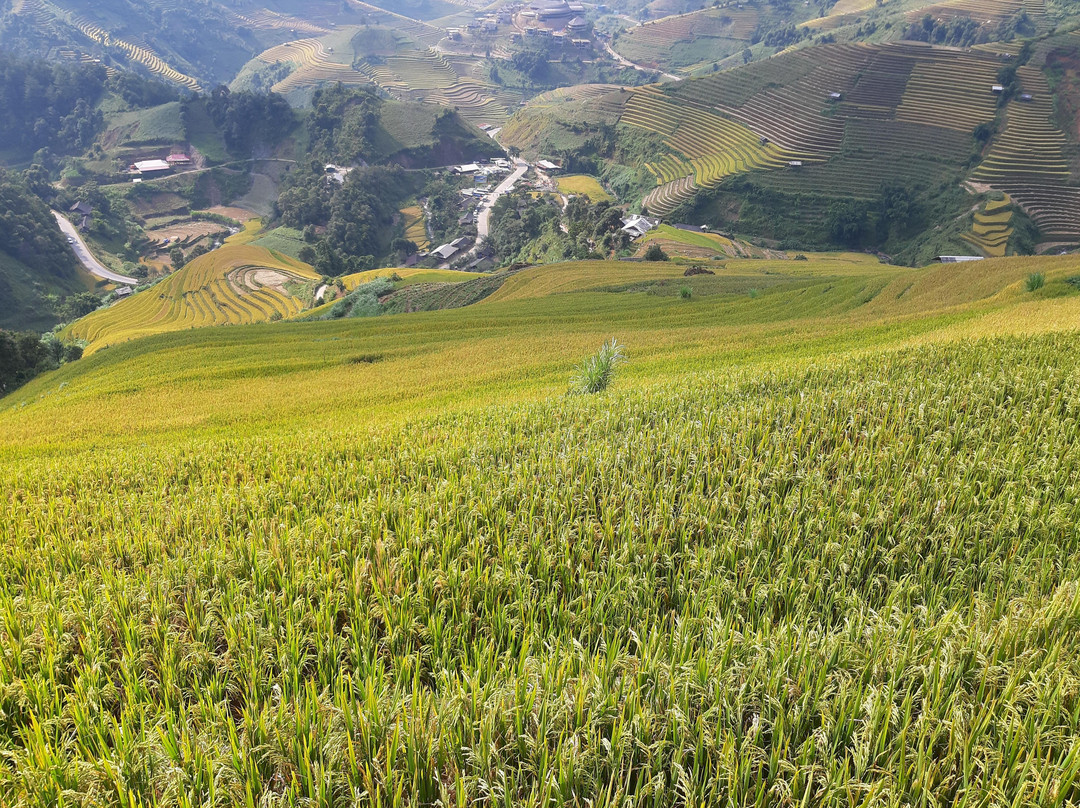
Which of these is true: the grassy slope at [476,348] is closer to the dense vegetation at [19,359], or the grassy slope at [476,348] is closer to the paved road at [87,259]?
the dense vegetation at [19,359]

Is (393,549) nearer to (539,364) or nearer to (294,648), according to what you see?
(294,648)

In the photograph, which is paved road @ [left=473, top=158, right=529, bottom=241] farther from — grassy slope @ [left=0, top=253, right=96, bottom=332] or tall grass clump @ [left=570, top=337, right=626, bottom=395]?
tall grass clump @ [left=570, top=337, right=626, bottom=395]

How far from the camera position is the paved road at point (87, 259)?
102 m

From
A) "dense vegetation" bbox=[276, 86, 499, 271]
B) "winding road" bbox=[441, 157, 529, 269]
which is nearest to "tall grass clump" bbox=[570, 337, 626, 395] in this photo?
"winding road" bbox=[441, 157, 529, 269]

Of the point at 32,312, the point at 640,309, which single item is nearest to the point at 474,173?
the point at 32,312

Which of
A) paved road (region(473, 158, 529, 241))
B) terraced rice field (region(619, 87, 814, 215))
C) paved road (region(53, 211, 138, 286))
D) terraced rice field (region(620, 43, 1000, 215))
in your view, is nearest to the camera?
terraced rice field (region(620, 43, 1000, 215))

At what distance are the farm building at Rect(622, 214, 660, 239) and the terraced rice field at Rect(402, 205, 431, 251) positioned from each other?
144ft

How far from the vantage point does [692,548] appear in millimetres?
4160

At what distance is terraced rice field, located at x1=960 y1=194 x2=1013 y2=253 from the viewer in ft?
250

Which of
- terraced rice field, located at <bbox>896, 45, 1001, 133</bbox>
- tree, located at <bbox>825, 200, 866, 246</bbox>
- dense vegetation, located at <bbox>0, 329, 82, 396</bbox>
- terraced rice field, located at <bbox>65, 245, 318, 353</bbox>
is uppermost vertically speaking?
terraced rice field, located at <bbox>896, 45, 1001, 133</bbox>

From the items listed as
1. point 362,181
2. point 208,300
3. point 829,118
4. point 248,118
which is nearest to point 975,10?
point 829,118

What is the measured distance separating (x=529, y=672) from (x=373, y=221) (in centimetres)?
12273

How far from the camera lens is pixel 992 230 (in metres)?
78.4

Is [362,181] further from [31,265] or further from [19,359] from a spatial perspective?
[19,359]
